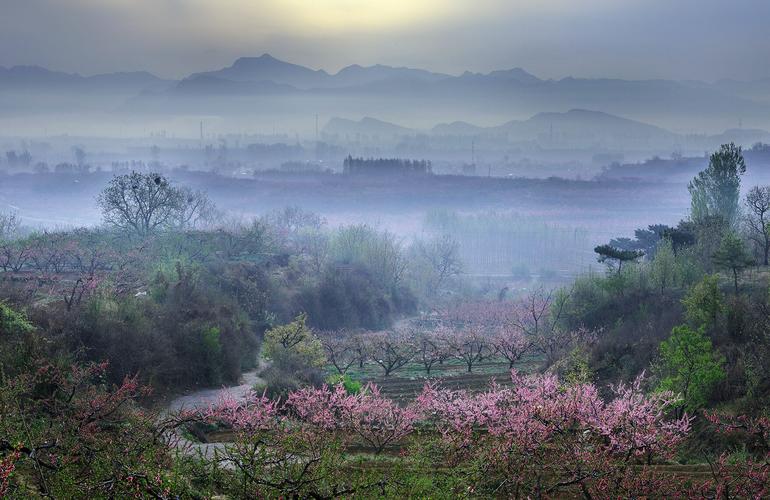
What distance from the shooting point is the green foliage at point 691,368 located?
80.4 feet

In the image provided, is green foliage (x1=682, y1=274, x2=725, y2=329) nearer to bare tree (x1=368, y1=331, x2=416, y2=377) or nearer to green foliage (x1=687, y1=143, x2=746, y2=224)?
bare tree (x1=368, y1=331, x2=416, y2=377)

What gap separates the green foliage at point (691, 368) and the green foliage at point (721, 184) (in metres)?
41.4

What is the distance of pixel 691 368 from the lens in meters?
25.2

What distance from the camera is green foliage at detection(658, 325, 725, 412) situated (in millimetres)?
24500

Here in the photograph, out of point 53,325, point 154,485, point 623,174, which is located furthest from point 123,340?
point 623,174

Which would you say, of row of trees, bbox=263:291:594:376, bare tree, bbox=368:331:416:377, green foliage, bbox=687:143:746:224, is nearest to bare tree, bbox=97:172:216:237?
row of trees, bbox=263:291:594:376

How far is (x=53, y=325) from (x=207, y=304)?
11305 millimetres

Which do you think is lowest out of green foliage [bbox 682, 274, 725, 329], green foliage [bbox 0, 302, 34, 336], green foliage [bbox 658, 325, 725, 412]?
green foliage [bbox 658, 325, 725, 412]

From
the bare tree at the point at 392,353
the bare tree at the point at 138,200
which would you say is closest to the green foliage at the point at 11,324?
the bare tree at the point at 392,353

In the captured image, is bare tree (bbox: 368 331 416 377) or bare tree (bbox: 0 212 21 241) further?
bare tree (bbox: 0 212 21 241)

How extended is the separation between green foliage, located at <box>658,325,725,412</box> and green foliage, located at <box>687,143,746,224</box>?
4144 cm

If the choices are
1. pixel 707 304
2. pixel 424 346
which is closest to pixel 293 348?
pixel 424 346

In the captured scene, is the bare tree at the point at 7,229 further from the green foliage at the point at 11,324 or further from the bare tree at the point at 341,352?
the green foliage at the point at 11,324

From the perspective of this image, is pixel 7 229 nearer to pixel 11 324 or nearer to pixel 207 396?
pixel 207 396
